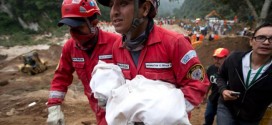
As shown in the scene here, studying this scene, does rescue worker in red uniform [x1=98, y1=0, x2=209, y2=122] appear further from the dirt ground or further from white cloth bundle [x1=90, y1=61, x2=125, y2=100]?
the dirt ground

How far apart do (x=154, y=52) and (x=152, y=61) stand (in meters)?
0.07

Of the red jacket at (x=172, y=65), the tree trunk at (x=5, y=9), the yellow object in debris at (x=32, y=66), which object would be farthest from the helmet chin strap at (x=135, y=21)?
the tree trunk at (x=5, y=9)

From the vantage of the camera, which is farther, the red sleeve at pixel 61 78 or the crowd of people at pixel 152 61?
the red sleeve at pixel 61 78

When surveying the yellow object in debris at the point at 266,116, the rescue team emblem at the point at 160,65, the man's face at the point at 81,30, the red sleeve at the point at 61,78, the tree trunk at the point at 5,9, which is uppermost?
the man's face at the point at 81,30

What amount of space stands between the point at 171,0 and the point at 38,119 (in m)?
10.7

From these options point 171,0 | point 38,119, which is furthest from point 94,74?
point 171,0

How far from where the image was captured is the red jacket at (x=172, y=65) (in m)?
1.98

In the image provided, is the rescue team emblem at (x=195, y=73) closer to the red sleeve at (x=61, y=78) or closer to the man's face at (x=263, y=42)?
the man's face at (x=263, y=42)

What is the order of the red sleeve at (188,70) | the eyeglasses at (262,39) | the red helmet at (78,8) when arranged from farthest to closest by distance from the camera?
the red helmet at (78,8) < the eyeglasses at (262,39) < the red sleeve at (188,70)

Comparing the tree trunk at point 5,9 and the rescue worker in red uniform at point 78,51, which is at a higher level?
the rescue worker in red uniform at point 78,51

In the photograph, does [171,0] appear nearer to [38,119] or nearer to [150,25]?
[38,119]

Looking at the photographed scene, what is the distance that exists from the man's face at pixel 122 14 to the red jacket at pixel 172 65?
0.66ft

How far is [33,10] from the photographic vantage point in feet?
132

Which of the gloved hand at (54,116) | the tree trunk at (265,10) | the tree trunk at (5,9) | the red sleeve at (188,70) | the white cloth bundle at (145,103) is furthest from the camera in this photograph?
the tree trunk at (5,9)
